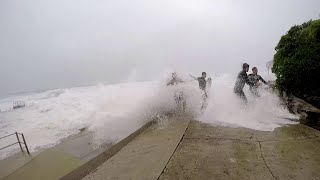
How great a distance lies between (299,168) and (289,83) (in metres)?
4.57

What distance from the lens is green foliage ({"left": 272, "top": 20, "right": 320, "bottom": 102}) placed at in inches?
274

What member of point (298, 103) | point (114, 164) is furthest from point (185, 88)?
point (114, 164)

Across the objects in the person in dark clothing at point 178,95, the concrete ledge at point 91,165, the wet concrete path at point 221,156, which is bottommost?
the concrete ledge at point 91,165

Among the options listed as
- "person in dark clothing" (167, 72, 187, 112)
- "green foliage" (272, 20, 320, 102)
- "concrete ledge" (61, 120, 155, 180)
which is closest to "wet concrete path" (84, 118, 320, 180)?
"concrete ledge" (61, 120, 155, 180)

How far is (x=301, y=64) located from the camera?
714 centimetres

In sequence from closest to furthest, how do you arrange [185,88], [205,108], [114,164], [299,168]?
[299,168] → [114,164] → [205,108] → [185,88]

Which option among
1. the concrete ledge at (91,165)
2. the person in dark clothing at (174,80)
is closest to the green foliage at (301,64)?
the person in dark clothing at (174,80)

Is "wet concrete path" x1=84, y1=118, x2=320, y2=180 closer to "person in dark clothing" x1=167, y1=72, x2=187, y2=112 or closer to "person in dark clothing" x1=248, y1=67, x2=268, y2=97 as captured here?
"person in dark clothing" x1=248, y1=67, x2=268, y2=97

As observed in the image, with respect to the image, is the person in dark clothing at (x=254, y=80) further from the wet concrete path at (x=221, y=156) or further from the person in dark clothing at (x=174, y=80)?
the person in dark clothing at (x=174, y=80)

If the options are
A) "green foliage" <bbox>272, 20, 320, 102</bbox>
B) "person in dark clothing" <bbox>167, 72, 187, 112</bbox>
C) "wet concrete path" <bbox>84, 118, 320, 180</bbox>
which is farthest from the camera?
"person in dark clothing" <bbox>167, 72, 187, 112</bbox>

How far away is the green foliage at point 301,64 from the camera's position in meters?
6.96

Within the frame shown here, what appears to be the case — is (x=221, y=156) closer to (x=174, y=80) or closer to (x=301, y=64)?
(x=301, y=64)

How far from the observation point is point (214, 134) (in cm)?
591

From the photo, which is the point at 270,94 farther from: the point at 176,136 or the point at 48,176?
the point at 48,176
